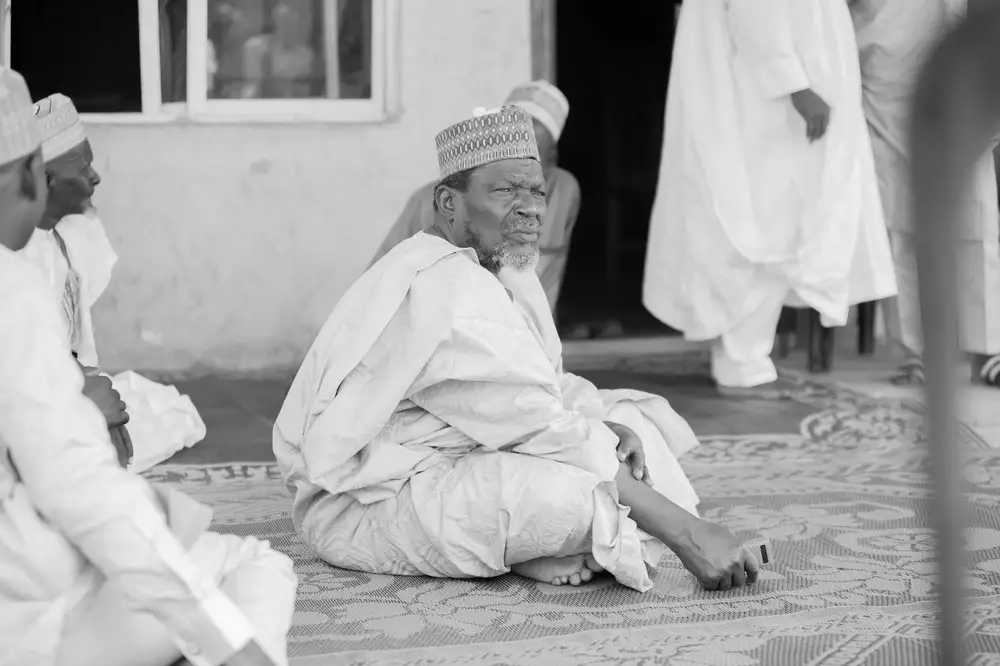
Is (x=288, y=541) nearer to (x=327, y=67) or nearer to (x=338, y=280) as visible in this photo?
(x=338, y=280)

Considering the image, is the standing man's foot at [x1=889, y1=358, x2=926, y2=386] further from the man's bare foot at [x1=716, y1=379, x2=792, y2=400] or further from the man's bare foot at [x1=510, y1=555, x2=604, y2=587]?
the man's bare foot at [x1=510, y1=555, x2=604, y2=587]

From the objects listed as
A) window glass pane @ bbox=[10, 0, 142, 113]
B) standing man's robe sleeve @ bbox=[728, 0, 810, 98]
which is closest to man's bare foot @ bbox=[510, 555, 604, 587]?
standing man's robe sleeve @ bbox=[728, 0, 810, 98]

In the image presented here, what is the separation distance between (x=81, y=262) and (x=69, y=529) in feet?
10.1

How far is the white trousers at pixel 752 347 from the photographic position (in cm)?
586

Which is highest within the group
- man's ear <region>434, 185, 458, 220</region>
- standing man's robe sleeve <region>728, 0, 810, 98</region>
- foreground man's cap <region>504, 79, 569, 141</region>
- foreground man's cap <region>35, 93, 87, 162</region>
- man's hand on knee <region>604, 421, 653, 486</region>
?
standing man's robe sleeve <region>728, 0, 810, 98</region>

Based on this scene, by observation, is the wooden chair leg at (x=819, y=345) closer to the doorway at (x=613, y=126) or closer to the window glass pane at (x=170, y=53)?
the doorway at (x=613, y=126)

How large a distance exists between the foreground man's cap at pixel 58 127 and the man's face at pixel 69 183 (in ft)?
0.07

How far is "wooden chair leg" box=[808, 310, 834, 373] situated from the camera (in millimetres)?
6574

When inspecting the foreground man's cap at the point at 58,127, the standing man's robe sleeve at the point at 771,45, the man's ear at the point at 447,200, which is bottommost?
the man's ear at the point at 447,200

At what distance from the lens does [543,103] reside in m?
5.98

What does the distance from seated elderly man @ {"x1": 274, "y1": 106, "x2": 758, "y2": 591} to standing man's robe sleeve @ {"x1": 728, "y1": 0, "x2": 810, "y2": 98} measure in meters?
2.74

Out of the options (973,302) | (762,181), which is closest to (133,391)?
(762,181)

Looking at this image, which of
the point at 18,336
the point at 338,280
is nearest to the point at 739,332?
the point at 338,280

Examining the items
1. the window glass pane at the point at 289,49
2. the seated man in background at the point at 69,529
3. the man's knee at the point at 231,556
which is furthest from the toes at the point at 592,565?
the window glass pane at the point at 289,49
